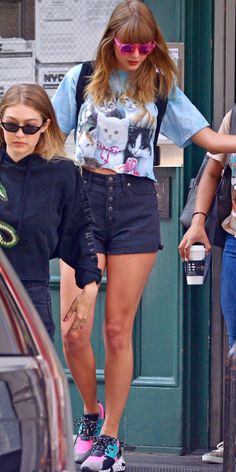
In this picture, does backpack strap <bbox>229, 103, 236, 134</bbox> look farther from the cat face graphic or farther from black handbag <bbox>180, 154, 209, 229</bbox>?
the cat face graphic

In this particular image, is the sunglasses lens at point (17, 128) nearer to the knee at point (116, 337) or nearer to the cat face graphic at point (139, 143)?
the cat face graphic at point (139, 143)

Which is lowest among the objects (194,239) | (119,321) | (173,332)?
(173,332)

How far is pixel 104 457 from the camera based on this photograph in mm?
5004

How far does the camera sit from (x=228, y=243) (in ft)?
17.7

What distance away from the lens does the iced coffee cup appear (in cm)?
550

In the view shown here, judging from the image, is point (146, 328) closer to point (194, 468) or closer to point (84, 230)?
point (194, 468)

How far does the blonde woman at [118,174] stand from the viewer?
5.02 meters

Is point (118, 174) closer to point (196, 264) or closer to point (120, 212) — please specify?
point (120, 212)

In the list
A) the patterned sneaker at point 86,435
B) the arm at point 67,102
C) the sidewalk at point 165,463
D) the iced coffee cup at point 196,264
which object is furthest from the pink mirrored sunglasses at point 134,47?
the sidewalk at point 165,463

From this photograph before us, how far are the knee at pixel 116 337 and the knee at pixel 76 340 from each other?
0.32ft

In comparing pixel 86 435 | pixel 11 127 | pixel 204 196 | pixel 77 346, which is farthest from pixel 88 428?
pixel 11 127

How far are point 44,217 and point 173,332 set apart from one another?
200cm

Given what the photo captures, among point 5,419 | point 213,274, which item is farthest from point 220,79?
point 5,419

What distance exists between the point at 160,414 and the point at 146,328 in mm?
470
